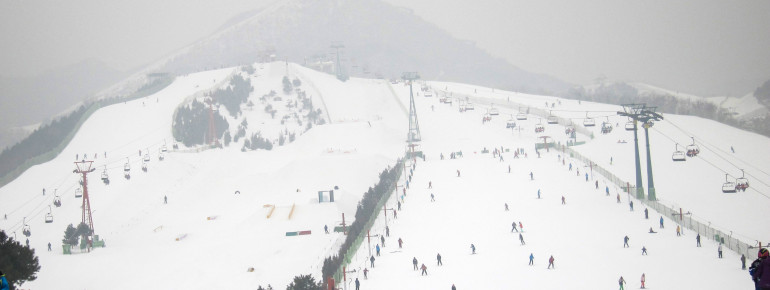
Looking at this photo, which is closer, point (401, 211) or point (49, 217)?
point (401, 211)

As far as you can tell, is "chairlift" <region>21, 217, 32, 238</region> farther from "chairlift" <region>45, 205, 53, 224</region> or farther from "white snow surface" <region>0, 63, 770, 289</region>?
"chairlift" <region>45, 205, 53, 224</region>

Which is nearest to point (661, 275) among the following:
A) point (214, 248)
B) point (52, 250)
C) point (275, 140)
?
point (214, 248)

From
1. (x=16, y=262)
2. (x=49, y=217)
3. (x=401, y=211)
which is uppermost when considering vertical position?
(x=16, y=262)

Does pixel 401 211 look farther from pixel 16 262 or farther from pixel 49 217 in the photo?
pixel 49 217

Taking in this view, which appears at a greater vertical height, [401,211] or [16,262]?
[16,262]

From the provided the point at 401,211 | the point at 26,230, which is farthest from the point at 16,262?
the point at 26,230

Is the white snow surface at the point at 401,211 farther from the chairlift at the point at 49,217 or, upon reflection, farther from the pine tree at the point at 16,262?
the pine tree at the point at 16,262

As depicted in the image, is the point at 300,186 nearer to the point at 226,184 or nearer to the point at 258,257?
the point at 226,184
